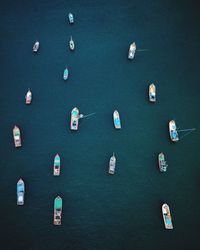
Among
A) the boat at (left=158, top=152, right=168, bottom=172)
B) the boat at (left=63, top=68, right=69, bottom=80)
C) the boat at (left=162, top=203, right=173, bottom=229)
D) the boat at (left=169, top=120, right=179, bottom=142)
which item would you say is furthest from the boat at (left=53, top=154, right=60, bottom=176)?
the boat at (left=169, top=120, right=179, bottom=142)

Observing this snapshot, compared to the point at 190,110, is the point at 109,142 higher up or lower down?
lower down

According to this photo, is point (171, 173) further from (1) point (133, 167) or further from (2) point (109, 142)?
(2) point (109, 142)

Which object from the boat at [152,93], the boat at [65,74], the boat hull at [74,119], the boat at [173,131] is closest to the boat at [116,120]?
the boat hull at [74,119]

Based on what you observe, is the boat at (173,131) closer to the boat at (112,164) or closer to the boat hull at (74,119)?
the boat at (112,164)

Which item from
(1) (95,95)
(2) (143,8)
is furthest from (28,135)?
(2) (143,8)

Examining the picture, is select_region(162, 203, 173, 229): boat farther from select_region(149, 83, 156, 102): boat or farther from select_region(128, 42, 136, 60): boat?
select_region(128, 42, 136, 60): boat
